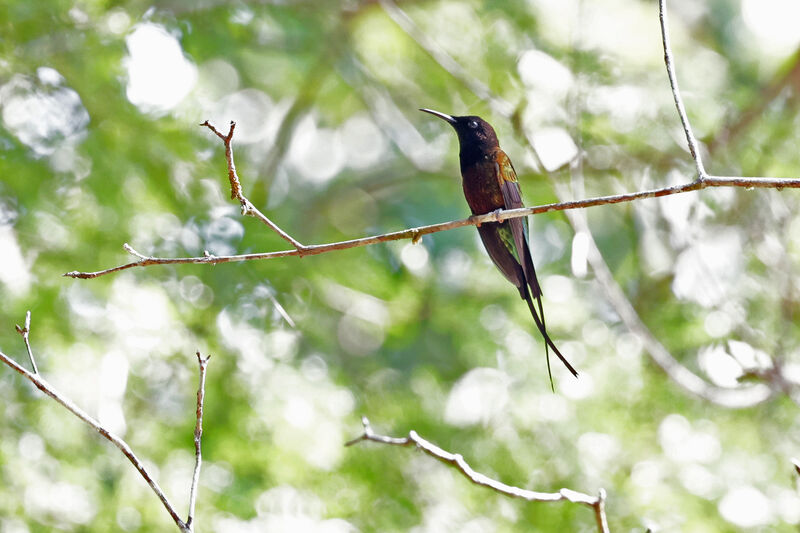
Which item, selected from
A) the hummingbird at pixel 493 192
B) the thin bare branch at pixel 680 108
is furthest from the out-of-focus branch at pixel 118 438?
the thin bare branch at pixel 680 108

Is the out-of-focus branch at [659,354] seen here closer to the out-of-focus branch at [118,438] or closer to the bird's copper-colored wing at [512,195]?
the bird's copper-colored wing at [512,195]

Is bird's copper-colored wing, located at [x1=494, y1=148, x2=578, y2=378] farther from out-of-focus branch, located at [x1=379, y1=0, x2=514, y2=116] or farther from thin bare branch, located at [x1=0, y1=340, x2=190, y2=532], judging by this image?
out-of-focus branch, located at [x1=379, y1=0, x2=514, y2=116]

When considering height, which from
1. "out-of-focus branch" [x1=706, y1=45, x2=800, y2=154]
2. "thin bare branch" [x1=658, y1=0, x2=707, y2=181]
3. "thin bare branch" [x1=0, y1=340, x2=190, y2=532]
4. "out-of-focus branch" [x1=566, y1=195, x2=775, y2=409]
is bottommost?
"thin bare branch" [x1=0, y1=340, x2=190, y2=532]

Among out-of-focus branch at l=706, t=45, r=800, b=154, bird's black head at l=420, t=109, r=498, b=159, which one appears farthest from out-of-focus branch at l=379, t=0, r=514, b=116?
out-of-focus branch at l=706, t=45, r=800, b=154

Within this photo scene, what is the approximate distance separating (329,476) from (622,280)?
3487 millimetres

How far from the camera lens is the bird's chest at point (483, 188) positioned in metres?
3.50

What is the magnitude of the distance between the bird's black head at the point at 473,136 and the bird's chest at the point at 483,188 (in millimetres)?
95

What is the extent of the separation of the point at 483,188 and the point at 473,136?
337 millimetres

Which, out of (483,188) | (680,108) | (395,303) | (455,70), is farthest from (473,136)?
(395,303)

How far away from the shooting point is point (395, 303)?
23.3 feet

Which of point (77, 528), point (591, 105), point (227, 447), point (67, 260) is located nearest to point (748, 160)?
point (591, 105)

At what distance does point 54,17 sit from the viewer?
5152 mm

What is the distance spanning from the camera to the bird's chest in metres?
3.50

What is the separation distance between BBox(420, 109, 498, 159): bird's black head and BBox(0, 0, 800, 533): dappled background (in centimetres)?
66
